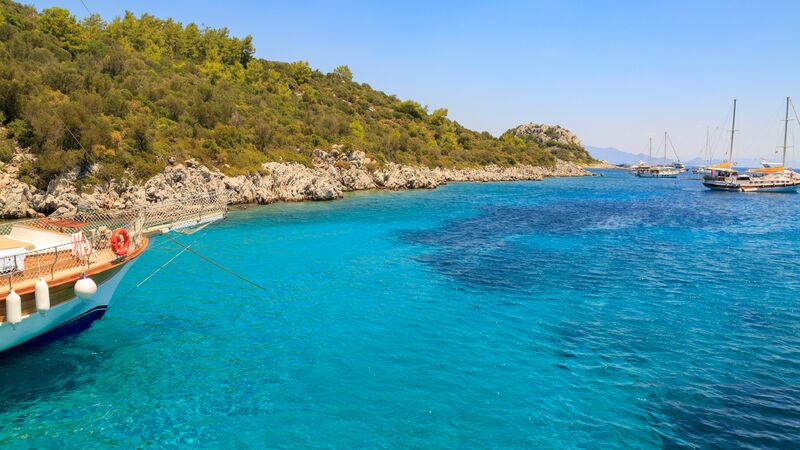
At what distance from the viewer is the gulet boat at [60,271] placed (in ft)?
36.5

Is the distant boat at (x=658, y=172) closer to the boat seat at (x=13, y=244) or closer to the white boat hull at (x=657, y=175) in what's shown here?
the white boat hull at (x=657, y=175)

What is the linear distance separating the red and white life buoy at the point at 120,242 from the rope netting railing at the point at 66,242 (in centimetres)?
16

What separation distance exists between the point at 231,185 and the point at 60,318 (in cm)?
3087

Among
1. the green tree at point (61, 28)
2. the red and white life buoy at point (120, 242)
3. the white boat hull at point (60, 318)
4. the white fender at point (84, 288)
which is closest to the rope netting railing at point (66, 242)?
the red and white life buoy at point (120, 242)

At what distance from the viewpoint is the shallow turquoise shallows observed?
9.26 m

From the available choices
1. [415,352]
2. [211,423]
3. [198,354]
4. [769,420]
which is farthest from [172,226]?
[769,420]

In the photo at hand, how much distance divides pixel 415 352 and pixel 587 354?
4.93m

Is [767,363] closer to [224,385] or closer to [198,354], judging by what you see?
[224,385]

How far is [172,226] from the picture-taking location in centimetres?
1515

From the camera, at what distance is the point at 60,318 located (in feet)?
41.2

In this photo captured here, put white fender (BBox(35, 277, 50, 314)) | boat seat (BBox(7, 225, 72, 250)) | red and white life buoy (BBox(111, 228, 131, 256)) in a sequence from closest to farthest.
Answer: white fender (BBox(35, 277, 50, 314)) < red and white life buoy (BBox(111, 228, 131, 256)) < boat seat (BBox(7, 225, 72, 250))

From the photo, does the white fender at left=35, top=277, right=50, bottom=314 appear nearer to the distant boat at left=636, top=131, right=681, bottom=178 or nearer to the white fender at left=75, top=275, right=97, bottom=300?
the white fender at left=75, top=275, right=97, bottom=300

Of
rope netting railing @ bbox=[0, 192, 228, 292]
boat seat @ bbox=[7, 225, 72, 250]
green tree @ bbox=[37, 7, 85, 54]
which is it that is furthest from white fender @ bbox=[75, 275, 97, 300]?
green tree @ bbox=[37, 7, 85, 54]

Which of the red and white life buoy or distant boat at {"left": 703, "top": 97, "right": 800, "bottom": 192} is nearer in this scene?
the red and white life buoy
